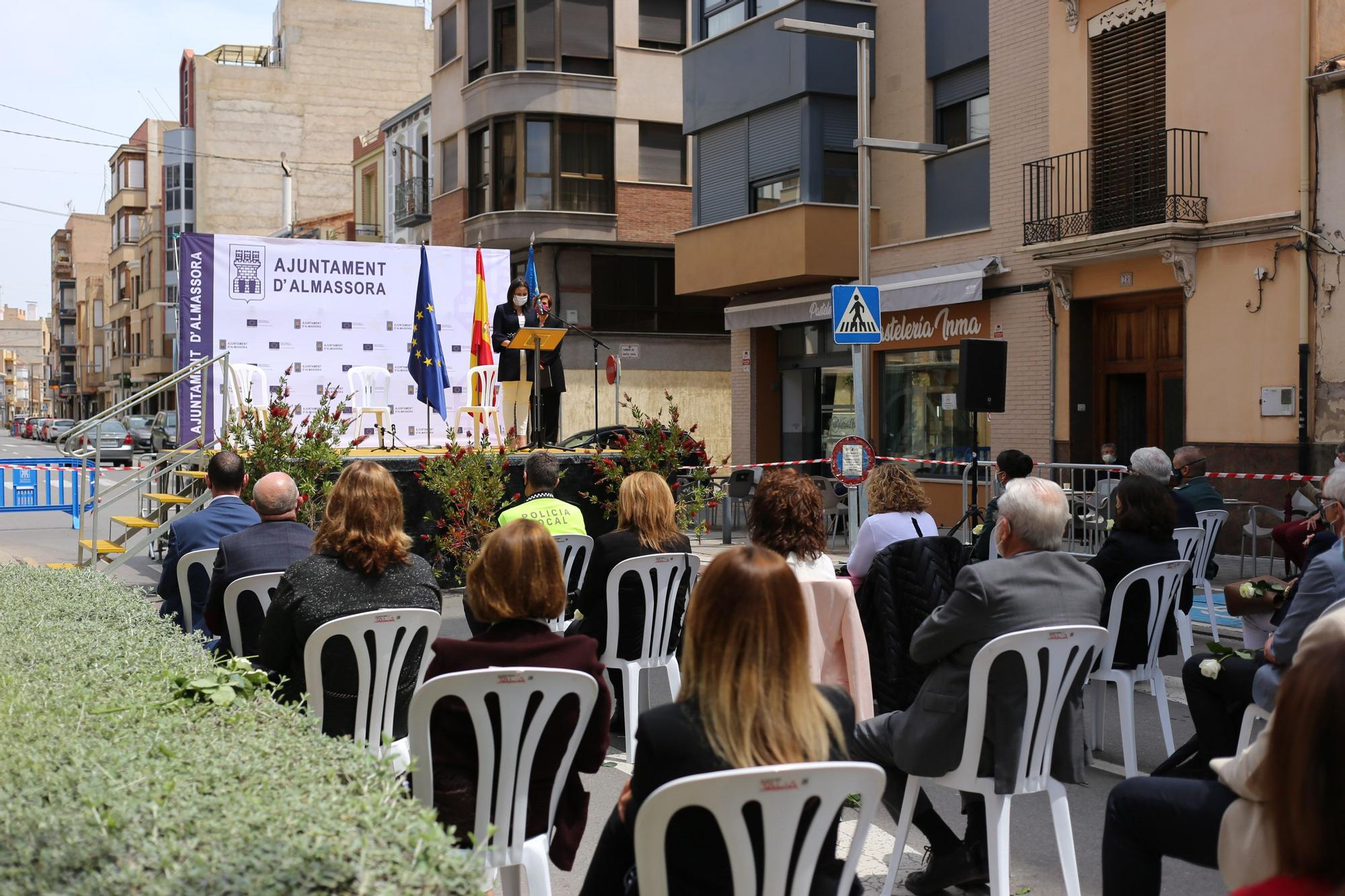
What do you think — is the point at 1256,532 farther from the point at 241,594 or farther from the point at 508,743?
the point at 508,743

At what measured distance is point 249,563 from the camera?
601cm

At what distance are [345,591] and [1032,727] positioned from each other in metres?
2.57

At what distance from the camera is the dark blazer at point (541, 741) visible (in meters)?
3.77

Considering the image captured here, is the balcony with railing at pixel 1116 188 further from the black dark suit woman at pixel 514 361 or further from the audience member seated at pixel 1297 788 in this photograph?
the audience member seated at pixel 1297 788

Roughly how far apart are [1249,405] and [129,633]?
13.3 meters

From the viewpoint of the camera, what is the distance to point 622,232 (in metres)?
31.7

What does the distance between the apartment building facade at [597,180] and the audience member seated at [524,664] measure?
27572mm

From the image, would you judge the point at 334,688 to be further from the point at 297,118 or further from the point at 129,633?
the point at 297,118

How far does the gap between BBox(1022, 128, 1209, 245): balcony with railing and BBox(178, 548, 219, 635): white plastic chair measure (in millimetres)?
12334

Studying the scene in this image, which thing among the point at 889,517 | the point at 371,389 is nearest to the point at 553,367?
the point at 371,389

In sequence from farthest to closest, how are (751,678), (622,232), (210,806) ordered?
(622,232), (751,678), (210,806)

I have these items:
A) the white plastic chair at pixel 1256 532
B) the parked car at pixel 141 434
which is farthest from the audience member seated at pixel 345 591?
the parked car at pixel 141 434

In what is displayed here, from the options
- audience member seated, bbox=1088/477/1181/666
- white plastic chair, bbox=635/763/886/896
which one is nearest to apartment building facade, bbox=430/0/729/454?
audience member seated, bbox=1088/477/1181/666

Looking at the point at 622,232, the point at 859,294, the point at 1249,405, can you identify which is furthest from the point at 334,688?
the point at 622,232
